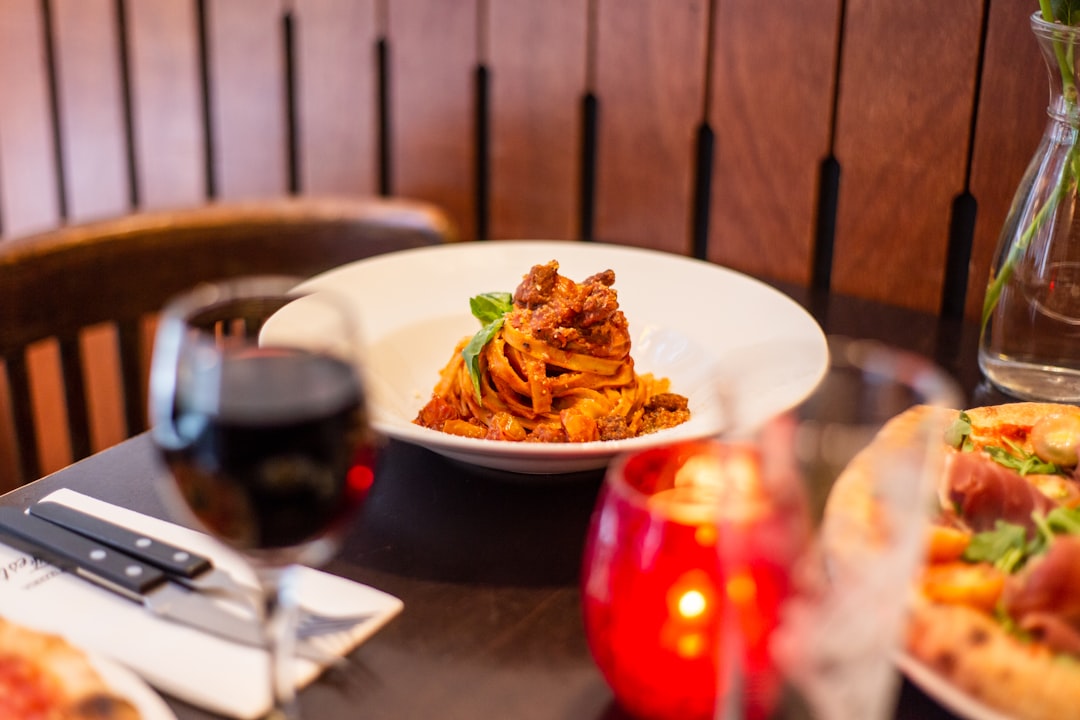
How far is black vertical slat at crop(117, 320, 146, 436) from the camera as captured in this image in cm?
219

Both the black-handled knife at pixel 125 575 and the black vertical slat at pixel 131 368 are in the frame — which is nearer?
the black-handled knife at pixel 125 575

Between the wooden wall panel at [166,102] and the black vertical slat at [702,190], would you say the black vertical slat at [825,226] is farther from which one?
the wooden wall panel at [166,102]

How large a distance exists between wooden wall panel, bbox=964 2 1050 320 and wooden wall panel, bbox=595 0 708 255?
0.55 meters

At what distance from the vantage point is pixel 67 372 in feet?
6.85

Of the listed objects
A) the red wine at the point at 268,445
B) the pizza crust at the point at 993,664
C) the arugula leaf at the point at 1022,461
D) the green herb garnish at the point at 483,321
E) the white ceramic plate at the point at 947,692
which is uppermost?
the red wine at the point at 268,445

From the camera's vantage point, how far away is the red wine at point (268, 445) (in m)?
0.74

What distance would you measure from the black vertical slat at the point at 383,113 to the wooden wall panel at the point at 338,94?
0.03 feet

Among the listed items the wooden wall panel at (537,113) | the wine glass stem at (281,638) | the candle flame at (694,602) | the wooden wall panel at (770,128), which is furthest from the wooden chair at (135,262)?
the candle flame at (694,602)

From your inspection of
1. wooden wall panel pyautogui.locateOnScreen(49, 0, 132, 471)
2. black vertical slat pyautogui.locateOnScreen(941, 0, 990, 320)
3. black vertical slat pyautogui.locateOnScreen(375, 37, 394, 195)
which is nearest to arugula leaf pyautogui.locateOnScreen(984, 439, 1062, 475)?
black vertical slat pyautogui.locateOnScreen(941, 0, 990, 320)

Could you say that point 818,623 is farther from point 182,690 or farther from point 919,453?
point 182,690

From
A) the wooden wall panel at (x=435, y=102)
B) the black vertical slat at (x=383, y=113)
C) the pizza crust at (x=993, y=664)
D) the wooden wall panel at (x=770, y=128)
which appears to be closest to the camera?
the pizza crust at (x=993, y=664)

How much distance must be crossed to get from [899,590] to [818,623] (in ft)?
0.18

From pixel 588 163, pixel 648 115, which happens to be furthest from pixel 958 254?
pixel 588 163

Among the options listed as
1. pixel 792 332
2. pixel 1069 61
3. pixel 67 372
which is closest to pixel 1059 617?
pixel 792 332
